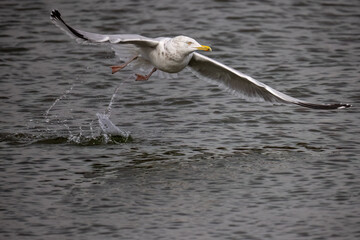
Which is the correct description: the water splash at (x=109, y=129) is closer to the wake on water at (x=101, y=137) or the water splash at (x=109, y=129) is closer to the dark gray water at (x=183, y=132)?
the wake on water at (x=101, y=137)

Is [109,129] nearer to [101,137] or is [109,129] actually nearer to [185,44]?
[101,137]

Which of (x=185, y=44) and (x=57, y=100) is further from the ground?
(x=185, y=44)

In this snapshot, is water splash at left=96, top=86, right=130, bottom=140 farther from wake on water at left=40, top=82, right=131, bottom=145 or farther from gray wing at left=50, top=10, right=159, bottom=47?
gray wing at left=50, top=10, right=159, bottom=47

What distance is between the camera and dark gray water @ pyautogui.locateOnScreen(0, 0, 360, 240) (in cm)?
798

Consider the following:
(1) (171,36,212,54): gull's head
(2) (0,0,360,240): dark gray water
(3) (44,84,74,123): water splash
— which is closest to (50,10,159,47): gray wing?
(1) (171,36,212,54): gull's head

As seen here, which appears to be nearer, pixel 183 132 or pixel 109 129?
pixel 109 129

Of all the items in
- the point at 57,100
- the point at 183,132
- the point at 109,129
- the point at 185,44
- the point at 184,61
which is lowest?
the point at 183,132

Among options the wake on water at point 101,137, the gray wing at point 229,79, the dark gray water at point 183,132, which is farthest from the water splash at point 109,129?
the gray wing at point 229,79

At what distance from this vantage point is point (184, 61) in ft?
32.3

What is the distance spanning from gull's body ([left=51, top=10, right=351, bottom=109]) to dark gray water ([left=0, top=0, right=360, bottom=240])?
0.62m

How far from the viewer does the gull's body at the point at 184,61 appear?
9.20 m

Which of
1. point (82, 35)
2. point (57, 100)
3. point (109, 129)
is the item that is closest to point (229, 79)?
point (109, 129)

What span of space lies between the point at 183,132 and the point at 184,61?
4.03 feet

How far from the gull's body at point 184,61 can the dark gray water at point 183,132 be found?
615mm
